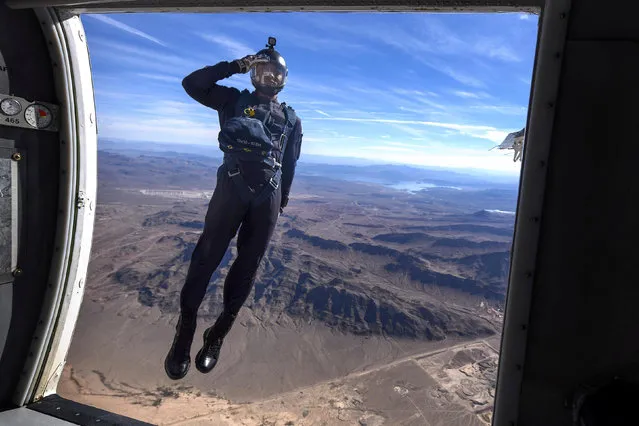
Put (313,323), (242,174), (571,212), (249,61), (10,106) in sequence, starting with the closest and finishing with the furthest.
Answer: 1. (571,212)
2. (10,106)
3. (249,61)
4. (242,174)
5. (313,323)

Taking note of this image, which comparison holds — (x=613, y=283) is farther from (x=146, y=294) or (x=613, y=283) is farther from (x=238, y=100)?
(x=146, y=294)

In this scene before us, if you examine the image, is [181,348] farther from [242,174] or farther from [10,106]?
[10,106]

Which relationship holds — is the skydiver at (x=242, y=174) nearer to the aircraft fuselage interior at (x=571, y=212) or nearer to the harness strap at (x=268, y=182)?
the harness strap at (x=268, y=182)

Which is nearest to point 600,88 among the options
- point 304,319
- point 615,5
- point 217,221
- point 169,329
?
point 615,5

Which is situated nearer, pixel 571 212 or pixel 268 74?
pixel 571 212

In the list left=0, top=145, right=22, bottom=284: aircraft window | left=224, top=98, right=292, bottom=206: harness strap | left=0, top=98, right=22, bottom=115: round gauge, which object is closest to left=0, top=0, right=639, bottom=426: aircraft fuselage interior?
left=0, top=98, right=22, bottom=115: round gauge

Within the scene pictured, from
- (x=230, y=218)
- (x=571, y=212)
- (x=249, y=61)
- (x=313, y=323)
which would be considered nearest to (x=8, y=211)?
(x=230, y=218)
